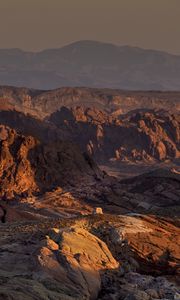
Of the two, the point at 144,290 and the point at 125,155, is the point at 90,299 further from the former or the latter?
the point at 125,155

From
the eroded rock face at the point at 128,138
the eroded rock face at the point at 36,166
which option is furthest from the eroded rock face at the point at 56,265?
the eroded rock face at the point at 128,138

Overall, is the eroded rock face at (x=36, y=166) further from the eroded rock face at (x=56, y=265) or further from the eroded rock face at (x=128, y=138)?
the eroded rock face at (x=128, y=138)

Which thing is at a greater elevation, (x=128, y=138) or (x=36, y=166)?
(x=128, y=138)

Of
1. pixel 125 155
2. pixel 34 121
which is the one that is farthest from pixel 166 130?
pixel 34 121

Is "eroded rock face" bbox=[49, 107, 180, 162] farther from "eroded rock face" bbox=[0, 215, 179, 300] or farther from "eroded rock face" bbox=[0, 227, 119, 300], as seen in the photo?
"eroded rock face" bbox=[0, 227, 119, 300]

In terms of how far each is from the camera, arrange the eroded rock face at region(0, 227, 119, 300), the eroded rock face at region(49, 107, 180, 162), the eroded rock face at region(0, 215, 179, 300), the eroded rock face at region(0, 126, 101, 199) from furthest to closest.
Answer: the eroded rock face at region(49, 107, 180, 162)
the eroded rock face at region(0, 126, 101, 199)
the eroded rock face at region(0, 215, 179, 300)
the eroded rock face at region(0, 227, 119, 300)

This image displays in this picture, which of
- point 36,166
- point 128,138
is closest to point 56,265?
point 36,166

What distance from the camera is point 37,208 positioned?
257ft

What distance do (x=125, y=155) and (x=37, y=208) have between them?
106 metres

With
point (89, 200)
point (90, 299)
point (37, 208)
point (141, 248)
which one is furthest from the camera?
point (89, 200)

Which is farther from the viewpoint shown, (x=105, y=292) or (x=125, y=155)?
(x=125, y=155)

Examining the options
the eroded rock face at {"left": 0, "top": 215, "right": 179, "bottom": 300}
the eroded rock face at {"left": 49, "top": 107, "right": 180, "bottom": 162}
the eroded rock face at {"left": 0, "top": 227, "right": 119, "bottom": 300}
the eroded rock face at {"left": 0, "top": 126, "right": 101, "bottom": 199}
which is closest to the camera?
the eroded rock face at {"left": 0, "top": 227, "right": 119, "bottom": 300}

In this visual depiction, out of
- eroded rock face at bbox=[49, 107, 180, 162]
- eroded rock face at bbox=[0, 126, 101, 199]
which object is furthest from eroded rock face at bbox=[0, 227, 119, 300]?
eroded rock face at bbox=[49, 107, 180, 162]

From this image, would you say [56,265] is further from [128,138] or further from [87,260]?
[128,138]
